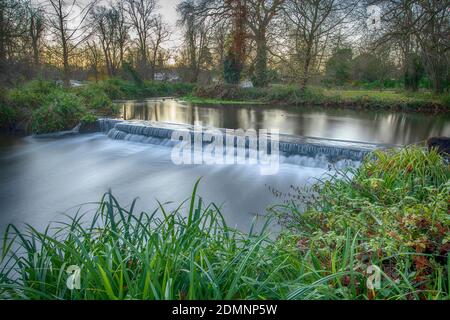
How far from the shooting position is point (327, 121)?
12.1m

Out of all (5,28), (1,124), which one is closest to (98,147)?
(1,124)

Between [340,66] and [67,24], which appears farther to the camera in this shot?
[340,66]

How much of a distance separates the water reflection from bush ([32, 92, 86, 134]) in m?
1.91

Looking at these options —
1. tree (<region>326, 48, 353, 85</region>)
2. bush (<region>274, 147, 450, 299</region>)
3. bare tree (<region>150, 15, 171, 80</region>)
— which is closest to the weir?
bush (<region>274, 147, 450, 299</region>)

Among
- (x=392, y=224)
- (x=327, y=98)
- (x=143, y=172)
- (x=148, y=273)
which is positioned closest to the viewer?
(x=148, y=273)

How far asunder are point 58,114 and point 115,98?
9.41 metres

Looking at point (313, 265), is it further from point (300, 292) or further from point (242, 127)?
point (242, 127)

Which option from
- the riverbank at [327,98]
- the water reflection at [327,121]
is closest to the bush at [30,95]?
the water reflection at [327,121]

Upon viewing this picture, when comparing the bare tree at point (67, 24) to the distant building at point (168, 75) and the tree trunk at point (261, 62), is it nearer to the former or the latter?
the tree trunk at point (261, 62)

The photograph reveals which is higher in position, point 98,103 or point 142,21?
point 142,21

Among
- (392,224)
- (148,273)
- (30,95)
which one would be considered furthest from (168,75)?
(148,273)

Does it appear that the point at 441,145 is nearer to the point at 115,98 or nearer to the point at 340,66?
the point at 115,98

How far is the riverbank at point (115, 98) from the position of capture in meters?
11.3

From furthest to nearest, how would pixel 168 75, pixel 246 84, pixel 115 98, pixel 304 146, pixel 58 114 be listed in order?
pixel 168 75
pixel 246 84
pixel 115 98
pixel 58 114
pixel 304 146
